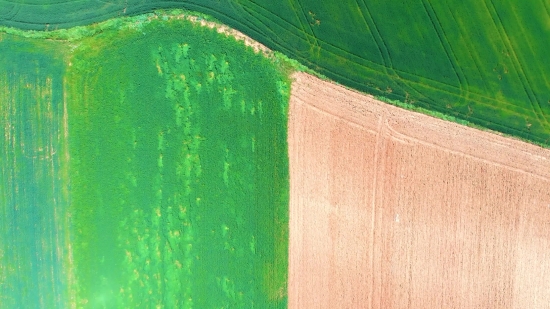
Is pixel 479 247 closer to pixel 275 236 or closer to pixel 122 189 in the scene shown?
pixel 275 236

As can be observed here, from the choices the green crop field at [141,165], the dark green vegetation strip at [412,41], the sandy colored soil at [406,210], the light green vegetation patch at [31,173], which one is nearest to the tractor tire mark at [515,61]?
the dark green vegetation strip at [412,41]

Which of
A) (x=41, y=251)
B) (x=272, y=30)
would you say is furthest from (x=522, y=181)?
(x=41, y=251)

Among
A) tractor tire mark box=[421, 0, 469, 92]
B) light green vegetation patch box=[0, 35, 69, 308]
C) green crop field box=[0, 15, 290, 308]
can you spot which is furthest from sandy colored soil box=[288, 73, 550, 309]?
light green vegetation patch box=[0, 35, 69, 308]

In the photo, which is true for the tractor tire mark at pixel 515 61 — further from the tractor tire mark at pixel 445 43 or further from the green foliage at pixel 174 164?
the green foliage at pixel 174 164

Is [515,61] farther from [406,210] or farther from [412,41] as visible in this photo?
[406,210]

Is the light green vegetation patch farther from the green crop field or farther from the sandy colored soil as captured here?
the sandy colored soil

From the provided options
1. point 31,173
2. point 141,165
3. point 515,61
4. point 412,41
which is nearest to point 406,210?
point 412,41
